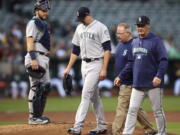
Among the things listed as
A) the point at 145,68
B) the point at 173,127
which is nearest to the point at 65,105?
the point at 173,127

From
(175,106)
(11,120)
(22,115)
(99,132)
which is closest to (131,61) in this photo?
(99,132)

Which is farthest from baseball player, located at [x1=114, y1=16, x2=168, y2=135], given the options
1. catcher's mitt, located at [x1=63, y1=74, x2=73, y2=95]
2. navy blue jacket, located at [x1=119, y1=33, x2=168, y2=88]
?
catcher's mitt, located at [x1=63, y1=74, x2=73, y2=95]

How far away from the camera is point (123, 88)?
926 centimetres

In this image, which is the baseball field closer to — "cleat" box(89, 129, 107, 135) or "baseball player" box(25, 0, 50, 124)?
"cleat" box(89, 129, 107, 135)

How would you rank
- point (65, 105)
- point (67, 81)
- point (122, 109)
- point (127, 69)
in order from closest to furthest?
point (127, 69) < point (122, 109) < point (67, 81) < point (65, 105)

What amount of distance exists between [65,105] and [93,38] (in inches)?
332

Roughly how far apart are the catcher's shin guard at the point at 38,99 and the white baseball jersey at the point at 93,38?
3.39ft

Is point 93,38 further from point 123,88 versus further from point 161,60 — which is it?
point 161,60

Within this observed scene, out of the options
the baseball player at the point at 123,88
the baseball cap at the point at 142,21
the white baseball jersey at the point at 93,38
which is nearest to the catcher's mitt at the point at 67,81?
the white baseball jersey at the point at 93,38

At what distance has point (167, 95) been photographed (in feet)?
70.9

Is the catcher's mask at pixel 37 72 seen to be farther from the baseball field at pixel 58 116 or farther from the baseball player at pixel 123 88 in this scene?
the baseball player at pixel 123 88

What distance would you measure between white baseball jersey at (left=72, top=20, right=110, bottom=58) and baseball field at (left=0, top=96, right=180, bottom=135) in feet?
4.30

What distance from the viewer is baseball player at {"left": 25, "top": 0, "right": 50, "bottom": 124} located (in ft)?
31.7

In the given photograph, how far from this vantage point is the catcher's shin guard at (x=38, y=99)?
9.72 metres
